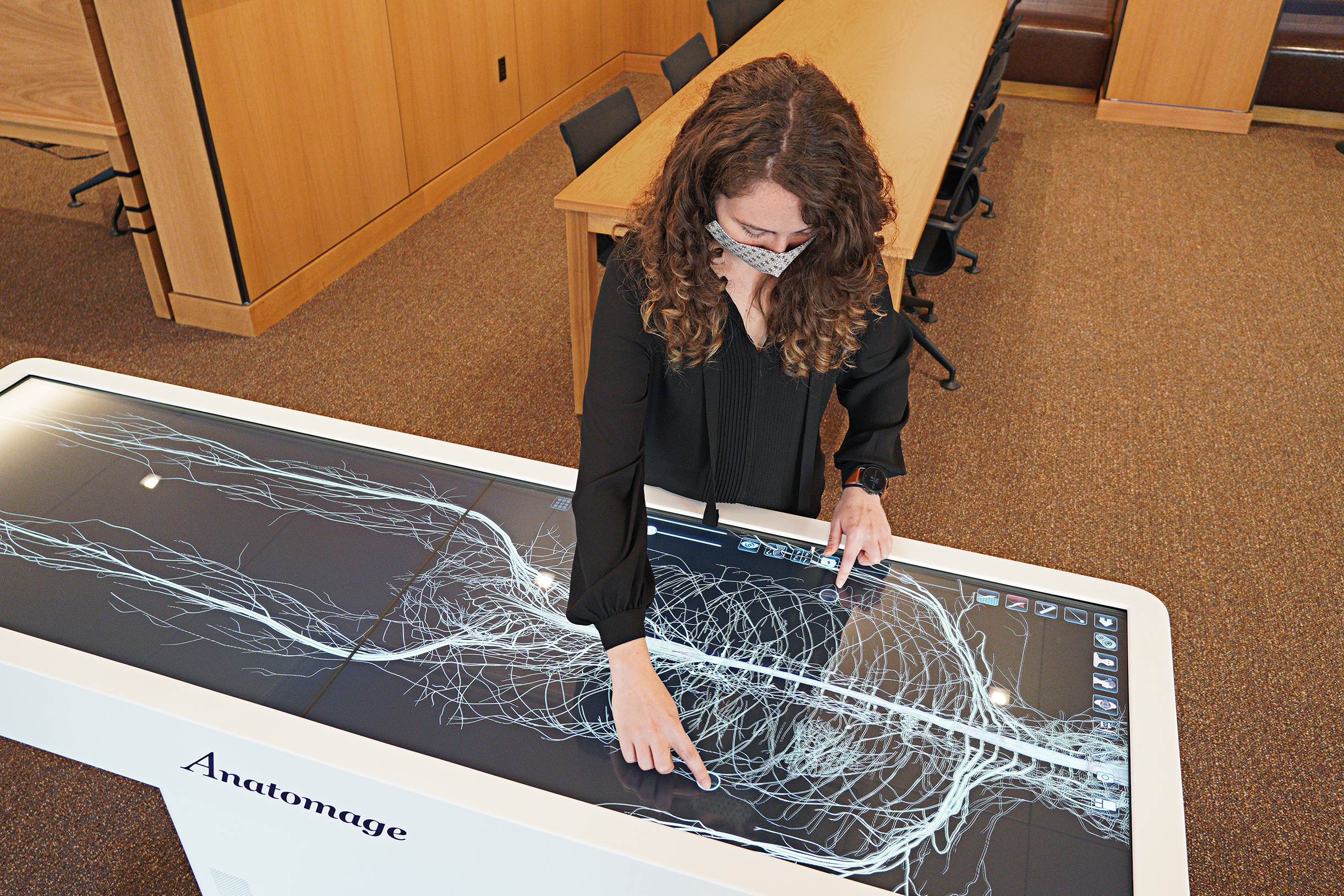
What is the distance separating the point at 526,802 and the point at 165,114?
9.12ft

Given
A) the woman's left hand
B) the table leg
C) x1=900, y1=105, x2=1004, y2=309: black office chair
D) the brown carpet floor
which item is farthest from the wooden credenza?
the woman's left hand

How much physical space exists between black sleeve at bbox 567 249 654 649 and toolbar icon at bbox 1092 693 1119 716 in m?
0.57

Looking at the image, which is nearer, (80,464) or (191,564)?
(191,564)

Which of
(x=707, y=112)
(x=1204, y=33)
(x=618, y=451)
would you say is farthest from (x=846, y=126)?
(x=1204, y=33)

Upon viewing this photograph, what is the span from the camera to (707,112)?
1.11 metres

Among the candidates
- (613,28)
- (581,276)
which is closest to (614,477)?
(581,276)

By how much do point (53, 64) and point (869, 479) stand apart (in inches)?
117

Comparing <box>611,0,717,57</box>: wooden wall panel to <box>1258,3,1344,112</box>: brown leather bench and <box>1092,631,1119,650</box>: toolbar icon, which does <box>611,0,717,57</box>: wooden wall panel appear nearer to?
<box>1258,3,1344,112</box>: brown leather bench

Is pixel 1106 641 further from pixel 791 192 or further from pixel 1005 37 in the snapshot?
pixel 1005 37

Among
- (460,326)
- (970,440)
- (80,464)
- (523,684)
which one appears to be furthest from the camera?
(460,326)

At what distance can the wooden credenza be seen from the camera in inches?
113

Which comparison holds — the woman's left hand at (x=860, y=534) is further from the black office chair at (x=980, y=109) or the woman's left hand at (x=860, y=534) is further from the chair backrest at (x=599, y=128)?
the black office chair at (x=980, y=109)

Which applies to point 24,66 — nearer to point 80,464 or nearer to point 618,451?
point 80,464

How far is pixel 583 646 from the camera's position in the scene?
1247mm
